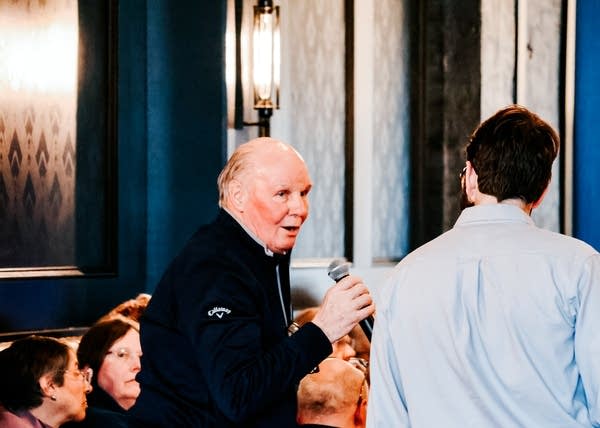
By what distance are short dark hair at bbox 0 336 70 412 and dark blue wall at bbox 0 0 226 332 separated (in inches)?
21.2

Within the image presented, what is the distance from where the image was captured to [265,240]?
83.4 inches

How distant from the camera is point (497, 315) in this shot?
1.91 metres

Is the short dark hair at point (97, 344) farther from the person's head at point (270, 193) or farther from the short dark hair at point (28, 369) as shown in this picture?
the person's head at point (270, 193)

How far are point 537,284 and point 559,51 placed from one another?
12.3 ft

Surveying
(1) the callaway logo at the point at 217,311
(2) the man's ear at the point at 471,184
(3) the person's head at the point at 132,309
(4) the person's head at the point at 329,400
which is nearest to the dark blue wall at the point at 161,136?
(3) the person's head at the point at 132,309

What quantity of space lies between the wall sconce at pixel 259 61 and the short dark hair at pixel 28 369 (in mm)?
1422

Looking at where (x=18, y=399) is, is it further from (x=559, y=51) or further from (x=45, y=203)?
(x=559, y=51)

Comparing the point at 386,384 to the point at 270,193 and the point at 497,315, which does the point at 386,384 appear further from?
the point at 270,193

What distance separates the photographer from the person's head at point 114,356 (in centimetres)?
341

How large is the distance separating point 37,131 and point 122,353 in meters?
0.84

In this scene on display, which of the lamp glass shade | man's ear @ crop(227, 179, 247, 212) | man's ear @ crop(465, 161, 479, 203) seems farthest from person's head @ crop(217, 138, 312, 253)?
the lamp glass shade

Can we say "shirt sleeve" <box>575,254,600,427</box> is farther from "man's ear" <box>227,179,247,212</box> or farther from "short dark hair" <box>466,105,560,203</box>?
"man's ear" <box>227,179,247,212</box>

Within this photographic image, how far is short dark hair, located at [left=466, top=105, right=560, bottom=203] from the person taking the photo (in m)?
2.01

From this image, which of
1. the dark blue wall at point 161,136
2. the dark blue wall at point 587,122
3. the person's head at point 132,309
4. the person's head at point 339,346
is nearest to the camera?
the person's head at point 132,309
